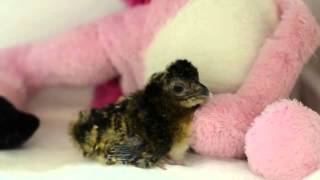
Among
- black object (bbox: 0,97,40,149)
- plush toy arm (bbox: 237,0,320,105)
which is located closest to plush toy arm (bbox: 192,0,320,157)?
plush toy arm (bbox: 237,0,320,105)

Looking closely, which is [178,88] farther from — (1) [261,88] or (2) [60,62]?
(2) [60,62]

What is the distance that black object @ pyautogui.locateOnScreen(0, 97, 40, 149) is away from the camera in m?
1.00

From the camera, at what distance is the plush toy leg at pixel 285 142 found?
88cm

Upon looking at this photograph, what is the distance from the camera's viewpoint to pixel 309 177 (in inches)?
32.3

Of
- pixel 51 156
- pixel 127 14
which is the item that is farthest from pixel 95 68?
pixel 51 156

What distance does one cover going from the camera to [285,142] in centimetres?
89

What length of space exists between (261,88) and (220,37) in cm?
12

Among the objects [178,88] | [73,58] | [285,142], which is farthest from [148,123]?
[73,58]

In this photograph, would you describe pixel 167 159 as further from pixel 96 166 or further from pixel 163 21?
pixel 163 21

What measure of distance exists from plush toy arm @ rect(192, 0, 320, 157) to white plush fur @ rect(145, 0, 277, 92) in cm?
2

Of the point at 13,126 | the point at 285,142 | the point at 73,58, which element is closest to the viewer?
the point at 285,142

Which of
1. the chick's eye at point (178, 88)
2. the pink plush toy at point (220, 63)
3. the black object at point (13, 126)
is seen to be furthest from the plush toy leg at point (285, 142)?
the black object at point (13, 126)

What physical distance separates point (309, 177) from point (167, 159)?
0.73 feet

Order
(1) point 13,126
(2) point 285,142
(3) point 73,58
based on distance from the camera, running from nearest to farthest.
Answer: (2) point 285,142, (1) point 13,126, (3) point 73,58
